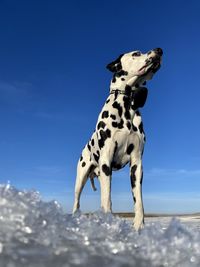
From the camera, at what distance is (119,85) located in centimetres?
560

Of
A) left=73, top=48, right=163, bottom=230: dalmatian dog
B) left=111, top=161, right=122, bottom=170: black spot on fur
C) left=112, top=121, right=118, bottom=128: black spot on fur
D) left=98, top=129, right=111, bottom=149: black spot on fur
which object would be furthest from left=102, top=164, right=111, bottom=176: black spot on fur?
left=112, top=121, right=118, bottom=128: black spot on fur

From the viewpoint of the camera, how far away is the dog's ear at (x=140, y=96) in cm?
555

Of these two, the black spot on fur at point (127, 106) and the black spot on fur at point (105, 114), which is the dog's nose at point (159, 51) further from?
the black spot on fur at point (105, 114)

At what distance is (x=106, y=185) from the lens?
203 inches

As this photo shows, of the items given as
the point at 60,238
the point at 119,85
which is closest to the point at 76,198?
the point at 119,85

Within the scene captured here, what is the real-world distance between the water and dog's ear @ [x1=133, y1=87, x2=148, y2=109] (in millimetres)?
4129

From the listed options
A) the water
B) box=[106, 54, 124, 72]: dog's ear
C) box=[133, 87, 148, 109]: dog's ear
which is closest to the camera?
the water

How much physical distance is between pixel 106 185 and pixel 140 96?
4.46 feet

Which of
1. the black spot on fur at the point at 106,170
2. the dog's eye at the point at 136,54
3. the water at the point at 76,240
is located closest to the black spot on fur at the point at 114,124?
the black spot on fur at the point at 106,170

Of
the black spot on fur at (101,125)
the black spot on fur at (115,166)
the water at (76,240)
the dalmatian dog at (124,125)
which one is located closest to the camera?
the water at (76,240)

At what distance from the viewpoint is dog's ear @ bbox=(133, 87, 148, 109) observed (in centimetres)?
555

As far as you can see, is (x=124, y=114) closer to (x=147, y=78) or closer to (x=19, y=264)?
(x=147, y=78)

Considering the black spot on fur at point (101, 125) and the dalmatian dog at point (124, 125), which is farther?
the black spot on fur at point (101, 125)

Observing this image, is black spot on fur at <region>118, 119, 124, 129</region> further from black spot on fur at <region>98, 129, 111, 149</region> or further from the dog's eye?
the dog's eye
